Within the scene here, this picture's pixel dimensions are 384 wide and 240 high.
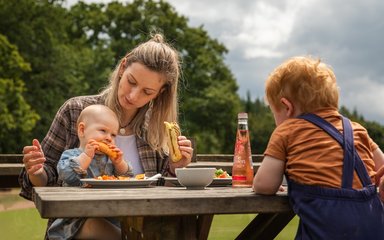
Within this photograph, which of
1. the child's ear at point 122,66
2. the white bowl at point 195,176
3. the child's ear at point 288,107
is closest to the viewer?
the child's ear at point 288,107

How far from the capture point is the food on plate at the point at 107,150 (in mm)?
2996

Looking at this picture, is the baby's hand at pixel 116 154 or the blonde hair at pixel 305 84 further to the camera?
the baby's hand at pixel 116 154

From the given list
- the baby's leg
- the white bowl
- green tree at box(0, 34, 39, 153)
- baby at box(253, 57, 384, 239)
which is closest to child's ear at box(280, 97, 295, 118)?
baby at box(253, 57, 384, 239)

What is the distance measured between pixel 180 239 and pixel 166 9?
94.5ft

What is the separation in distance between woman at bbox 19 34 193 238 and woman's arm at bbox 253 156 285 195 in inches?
32.6

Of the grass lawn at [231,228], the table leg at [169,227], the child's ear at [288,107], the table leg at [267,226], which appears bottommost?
the grass lawn at [231,228]

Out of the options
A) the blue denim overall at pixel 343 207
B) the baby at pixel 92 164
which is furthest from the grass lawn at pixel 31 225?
the blue denim overall at pixel 343 207

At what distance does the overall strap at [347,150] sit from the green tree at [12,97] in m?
19.6

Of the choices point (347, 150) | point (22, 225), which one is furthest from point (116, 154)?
point (22, 225)

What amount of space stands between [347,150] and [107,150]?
3.40 ft

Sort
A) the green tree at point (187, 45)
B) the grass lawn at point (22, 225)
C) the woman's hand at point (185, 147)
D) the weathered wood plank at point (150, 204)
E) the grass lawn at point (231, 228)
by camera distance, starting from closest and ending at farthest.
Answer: the weathered wood plank at point (150, 204)
the woman's hand at point (185, 147)
the grass lawn at point (231, 228)
the grass lawn at point (22, 225)
the green tree at point (187, 45)

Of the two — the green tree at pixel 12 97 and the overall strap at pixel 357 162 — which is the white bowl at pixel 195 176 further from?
the green tree at pixel 12 97

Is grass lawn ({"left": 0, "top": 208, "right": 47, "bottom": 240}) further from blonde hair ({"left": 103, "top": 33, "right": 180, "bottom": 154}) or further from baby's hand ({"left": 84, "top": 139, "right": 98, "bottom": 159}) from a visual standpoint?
baby's hand ({"left": 84, "top": 139, "right": 98, "bottom": 159})

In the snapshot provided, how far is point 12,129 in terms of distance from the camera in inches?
896
